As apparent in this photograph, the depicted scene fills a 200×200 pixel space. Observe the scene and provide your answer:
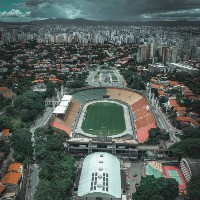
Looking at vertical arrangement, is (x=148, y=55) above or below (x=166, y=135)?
above

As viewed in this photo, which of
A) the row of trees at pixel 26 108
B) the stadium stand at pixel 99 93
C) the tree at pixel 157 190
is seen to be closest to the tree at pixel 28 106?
the row of trees at pixel 26 108

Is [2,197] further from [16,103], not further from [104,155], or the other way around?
[16,103]

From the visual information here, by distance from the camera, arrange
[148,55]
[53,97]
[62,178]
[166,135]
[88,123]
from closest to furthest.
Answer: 1. [62,178]
2. [166,135]
3. [88,123]
4. [53,97]
5. [148,55]

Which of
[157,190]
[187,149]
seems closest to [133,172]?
[157,190]

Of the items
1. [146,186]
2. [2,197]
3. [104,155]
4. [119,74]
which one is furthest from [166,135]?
[119,74]

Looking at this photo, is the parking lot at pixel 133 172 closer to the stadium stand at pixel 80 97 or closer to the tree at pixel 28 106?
the tree at pixel 28 106
